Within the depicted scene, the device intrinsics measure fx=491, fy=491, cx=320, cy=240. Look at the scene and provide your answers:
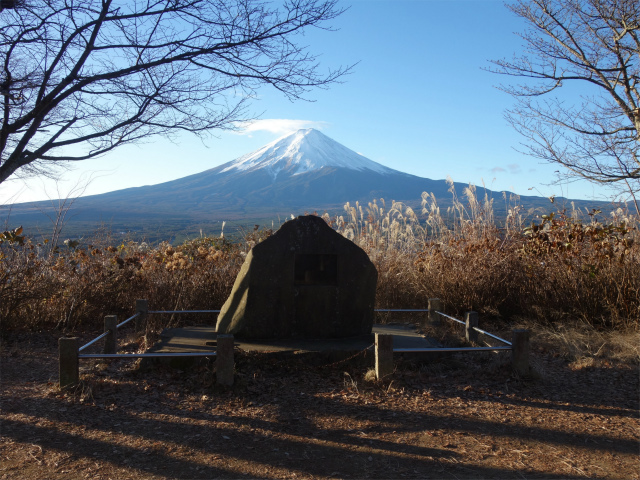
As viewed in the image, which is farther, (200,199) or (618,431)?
(200,199)

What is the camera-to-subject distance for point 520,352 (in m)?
4.09

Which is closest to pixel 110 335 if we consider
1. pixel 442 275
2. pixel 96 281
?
pixel 96 281

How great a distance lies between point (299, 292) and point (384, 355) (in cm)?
103

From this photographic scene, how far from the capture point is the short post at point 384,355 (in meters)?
3.87

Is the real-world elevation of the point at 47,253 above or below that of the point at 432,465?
above

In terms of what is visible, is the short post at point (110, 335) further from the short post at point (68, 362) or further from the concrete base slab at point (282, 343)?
the short post at point (68, 362)

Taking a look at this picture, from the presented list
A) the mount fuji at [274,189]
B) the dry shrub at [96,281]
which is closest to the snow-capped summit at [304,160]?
the mount fuji at [274,189]

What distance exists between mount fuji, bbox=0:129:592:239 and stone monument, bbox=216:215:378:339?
52602 millimetres

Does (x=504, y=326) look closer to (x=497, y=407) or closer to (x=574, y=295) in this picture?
(x=574, y=295)

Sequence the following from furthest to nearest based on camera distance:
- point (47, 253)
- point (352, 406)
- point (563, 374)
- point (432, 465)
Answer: point (47, 253) → point (563, 374) → point (352, 406) → point (432, 465)

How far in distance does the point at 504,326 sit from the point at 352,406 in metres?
3.12

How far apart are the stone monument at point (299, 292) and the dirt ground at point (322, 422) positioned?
446 mm

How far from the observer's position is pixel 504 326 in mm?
5941

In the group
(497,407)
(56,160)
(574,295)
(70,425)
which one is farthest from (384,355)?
(56,160)
